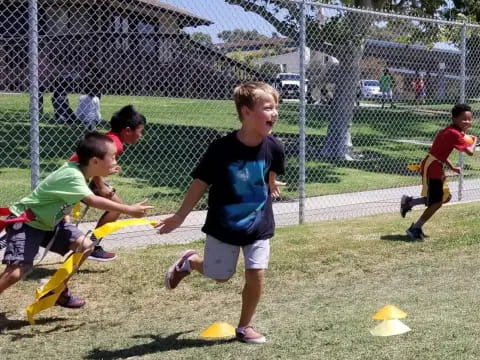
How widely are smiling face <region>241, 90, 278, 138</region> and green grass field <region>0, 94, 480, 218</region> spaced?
512cm

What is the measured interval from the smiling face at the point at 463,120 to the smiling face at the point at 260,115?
3984mm

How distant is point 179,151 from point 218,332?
33.0 feet

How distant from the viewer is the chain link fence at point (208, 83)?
10.3 m

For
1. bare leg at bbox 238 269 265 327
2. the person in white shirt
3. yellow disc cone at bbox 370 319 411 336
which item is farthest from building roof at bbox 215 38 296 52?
yellow disc cone at bbox 370 319 411 336

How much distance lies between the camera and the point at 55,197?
4.92 metres

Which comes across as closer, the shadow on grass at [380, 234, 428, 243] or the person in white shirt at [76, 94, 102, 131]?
the shadow on grass at [380, 234, 428, 243]

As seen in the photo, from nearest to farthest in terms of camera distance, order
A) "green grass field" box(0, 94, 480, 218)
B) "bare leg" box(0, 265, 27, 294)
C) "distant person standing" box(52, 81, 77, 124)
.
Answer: "bare leg" box(0, 265, 27, 294), "green grass field" box(0, 94, 480, 218), "distant person standing" box(52, 81, 77, 124)

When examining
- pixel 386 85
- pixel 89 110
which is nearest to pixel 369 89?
pixel 386 85

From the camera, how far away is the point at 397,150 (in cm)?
1700

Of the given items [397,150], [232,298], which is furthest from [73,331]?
[397,150]

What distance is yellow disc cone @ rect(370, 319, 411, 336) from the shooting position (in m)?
4.52

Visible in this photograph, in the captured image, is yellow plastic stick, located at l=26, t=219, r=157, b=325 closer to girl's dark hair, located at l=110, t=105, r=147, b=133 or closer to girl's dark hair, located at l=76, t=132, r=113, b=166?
girl's dark hair, located at l=76, t=132, r=113, b=166

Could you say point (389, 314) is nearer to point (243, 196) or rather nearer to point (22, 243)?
point (243, 196)

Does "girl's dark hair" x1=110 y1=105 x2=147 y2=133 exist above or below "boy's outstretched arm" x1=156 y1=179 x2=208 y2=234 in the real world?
above
